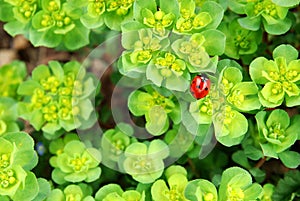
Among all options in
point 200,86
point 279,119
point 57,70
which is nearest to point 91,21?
point 57,70

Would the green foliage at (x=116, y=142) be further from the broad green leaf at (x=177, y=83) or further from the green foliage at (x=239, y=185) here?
the green foliage at (x=239, y=185)

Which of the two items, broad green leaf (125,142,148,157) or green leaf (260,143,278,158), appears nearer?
green leaf (260,143,278,158)

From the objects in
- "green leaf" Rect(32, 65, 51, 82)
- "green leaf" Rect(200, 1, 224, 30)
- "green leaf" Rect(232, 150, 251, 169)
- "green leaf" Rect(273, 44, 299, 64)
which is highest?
"green leaf" Rect(200, 1, 224, 30)

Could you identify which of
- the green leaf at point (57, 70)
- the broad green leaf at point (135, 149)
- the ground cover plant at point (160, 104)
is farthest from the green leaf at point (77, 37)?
the broad green leaf at point (135, 149)

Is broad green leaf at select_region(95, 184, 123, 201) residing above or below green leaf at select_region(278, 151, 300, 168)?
below

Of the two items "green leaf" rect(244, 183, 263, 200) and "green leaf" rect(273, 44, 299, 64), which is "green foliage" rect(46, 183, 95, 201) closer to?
"green leaf" rect(244, 183, 263, 200)

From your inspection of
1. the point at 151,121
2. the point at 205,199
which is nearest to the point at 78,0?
the point at 151,121

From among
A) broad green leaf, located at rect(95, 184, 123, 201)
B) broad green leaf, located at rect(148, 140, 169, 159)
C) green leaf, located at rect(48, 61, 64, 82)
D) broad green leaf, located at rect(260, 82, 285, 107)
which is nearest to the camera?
broad green leaf, located at rect(260, 82, 285, 107)

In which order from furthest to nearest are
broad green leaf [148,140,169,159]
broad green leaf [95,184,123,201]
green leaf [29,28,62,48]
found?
green leaf [29,28,62,48] → broad green leaf [148,140,169,159] → broad green leaf [95,184,123,201]

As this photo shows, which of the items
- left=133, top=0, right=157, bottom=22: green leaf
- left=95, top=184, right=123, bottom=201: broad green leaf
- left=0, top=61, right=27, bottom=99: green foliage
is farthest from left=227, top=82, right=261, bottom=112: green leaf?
left=0, top=61, right=27, bottom=99: green foliage
